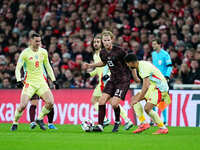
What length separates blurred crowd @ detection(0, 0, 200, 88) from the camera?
16797mm

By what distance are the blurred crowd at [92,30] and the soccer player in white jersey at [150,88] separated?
4453 mm

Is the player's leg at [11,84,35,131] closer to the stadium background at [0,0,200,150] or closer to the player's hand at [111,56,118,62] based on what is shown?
the stadium background at [0,0,200,150]

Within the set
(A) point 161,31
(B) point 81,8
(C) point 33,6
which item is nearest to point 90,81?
(A) point 161,31

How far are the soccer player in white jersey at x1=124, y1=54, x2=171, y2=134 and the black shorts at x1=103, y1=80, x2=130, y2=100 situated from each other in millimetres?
353

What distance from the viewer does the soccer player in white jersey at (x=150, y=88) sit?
425 inches

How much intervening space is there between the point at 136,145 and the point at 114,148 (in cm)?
61

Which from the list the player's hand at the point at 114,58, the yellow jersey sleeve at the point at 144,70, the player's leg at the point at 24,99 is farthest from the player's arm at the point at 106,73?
the yellow jersey sleeve at the point at 144,70

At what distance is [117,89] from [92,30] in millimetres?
8814

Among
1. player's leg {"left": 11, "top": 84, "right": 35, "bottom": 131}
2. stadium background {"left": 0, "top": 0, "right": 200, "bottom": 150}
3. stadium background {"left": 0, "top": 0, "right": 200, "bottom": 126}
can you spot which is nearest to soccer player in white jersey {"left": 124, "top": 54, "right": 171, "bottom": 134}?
stadium background {"left": 0, "top": 0, "right": 200, "bottom": 150}

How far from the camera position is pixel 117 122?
11836 millimetres

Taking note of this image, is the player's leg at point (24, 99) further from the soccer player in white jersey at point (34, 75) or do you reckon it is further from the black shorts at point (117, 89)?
the black shorts at point (117, 89)

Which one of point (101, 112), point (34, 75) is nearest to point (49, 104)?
point (34, 75)

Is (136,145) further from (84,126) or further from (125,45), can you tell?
(125,45)

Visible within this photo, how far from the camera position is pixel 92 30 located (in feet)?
65.8
